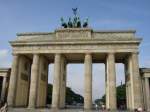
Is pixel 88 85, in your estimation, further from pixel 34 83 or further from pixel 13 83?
pixel 13 83

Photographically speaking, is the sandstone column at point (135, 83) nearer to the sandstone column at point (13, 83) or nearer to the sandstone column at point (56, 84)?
the sandstone column at point (56, 84)

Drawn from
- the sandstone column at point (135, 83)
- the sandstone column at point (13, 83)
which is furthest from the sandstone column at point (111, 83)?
the sandstone column at point (13, 83)

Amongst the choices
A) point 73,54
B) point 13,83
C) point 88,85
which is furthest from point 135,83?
point 13,83

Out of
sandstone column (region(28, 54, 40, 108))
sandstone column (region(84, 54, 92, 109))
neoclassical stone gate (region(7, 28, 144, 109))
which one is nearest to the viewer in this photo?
sandstone column (region(84, 54, 92, 109))

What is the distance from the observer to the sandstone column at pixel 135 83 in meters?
42.2

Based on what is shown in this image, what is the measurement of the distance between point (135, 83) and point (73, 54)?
13757 millimetres

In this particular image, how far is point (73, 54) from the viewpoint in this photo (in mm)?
47438

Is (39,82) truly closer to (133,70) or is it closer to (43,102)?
(43,102)

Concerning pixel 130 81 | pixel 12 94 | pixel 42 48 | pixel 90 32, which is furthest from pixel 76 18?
pixel 12 94

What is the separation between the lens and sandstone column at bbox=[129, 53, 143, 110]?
139 ft

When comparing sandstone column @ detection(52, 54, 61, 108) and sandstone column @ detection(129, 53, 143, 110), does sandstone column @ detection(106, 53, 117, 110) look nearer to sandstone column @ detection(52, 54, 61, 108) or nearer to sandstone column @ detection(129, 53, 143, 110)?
sandstone column @ detection(129, 53, 143, 110)

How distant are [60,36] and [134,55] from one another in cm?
1547

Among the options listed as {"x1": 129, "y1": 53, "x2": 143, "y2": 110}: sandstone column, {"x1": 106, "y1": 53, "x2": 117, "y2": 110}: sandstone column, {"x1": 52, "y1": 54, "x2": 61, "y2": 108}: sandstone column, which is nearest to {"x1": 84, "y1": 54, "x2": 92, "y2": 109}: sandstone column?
{"x1": 106, "y1": 53, "x2": 117, "y2": 110}: sandstone column

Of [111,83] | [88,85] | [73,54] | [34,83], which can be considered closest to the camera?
[111,83]
